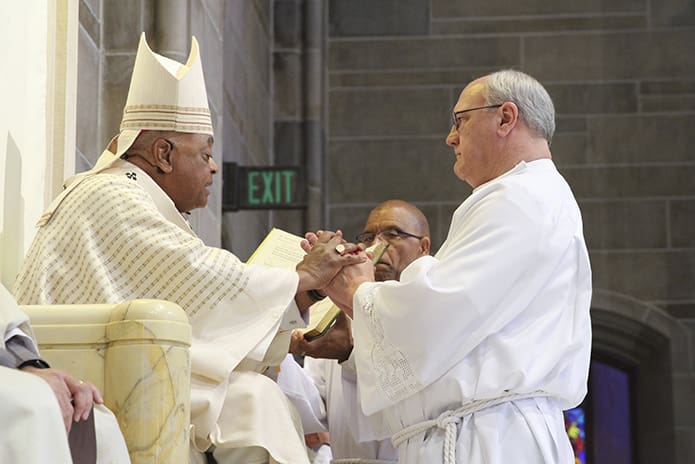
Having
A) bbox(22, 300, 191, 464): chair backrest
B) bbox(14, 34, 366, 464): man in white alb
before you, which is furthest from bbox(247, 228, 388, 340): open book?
bbox(22, 300, 191, 464): chair backrest

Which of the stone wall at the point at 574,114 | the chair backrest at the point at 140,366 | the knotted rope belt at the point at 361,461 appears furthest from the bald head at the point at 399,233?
the stone wall at the point at 574,114

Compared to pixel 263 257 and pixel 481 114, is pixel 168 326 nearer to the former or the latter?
pixel 263 257

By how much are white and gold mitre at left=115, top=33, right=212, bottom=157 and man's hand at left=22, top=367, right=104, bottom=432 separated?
5.87ft

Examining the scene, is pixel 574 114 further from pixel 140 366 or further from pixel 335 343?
pixel 140 366

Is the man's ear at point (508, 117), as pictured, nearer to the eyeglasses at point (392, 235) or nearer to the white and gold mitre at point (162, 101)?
the white and gold mitre at point (162, 101)

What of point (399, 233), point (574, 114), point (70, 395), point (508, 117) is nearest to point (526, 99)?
point (508, 117)

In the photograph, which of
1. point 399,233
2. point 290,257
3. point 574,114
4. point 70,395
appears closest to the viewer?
point 70,395

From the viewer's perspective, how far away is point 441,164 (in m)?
11.1

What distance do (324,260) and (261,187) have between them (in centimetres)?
443

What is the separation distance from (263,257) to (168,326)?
1335 millimetres

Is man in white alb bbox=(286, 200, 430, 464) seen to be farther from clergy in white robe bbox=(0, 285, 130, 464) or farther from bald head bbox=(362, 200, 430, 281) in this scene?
clergy in white robe bbox=(0, 285, 130, 464)

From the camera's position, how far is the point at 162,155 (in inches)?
185

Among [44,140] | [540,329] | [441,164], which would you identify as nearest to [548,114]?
[540,329]

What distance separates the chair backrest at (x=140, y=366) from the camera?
3.53 meters
